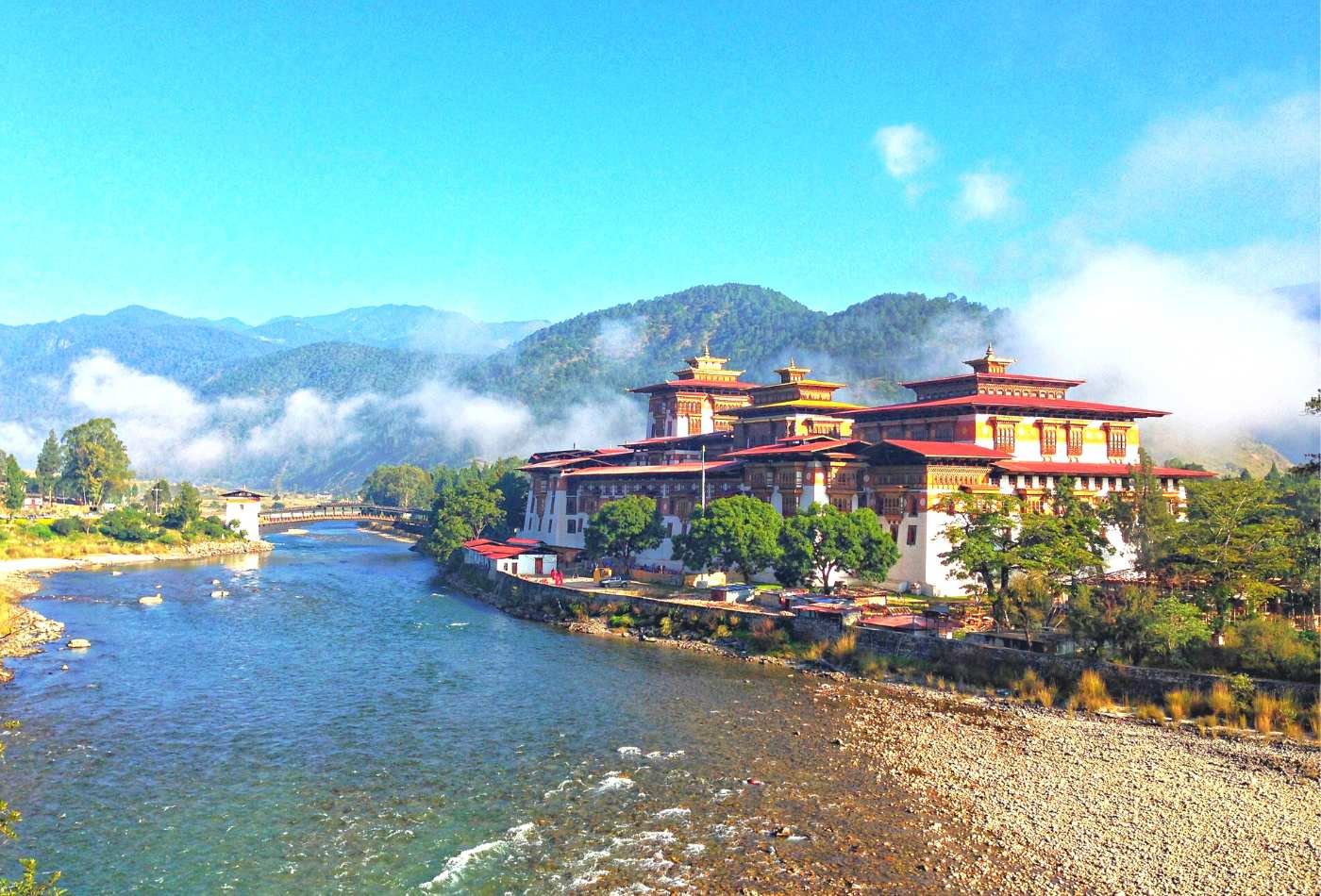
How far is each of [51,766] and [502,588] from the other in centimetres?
5376

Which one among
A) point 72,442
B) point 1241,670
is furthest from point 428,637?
point 72,442

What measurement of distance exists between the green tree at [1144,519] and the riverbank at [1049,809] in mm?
17388

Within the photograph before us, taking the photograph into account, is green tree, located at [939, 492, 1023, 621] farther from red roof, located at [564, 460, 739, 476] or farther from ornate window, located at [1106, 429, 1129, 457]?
red roof, located at [564, 460, 739, 476]

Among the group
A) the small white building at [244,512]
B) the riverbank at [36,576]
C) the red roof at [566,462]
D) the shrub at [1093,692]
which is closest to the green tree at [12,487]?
the small white building at [244,512]

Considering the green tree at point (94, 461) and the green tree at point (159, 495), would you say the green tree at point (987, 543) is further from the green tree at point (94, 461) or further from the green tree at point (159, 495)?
the green tree at point (159, 495)

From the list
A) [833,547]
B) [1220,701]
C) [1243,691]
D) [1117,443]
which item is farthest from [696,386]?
[1243,691]

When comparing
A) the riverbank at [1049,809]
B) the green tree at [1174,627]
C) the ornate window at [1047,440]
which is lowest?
the riverbank at [1049,809]

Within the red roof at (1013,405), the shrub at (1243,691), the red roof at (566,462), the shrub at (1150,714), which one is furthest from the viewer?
the red roof at (566,462)

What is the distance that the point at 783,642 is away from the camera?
215 feet

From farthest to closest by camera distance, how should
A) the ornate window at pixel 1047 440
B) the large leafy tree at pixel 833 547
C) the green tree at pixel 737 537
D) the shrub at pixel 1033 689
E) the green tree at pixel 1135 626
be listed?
the ornate window at pixel 1047 440 < the green tree at pixel 737 537 < the large leafy tree at pixel 833 547 < the shrub at pixel 1033 689 < the green tree at pixel 1135 626

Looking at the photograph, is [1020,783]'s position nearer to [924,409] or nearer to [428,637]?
[428,637]

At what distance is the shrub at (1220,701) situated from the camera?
46781 millimetres

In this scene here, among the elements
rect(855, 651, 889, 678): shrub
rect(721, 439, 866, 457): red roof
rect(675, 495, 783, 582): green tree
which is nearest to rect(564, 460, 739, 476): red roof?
rect(721, 439, 866, 457): red roof

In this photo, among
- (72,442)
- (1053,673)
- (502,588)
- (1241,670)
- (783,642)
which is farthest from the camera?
(72,442)
